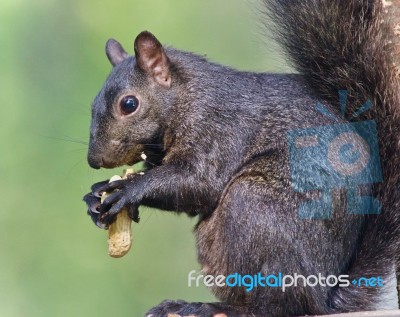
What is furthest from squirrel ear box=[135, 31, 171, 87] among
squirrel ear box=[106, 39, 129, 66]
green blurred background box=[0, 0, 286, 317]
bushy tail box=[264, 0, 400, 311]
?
green blurred background box=[0, 0, 286, 317]

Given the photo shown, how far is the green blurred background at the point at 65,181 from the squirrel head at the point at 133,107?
1.95m

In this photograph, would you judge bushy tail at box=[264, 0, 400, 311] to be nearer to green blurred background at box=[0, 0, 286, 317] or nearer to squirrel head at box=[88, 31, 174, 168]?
squirrel head at box=[88, 31, 174, 168]

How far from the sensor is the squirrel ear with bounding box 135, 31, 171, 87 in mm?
3990

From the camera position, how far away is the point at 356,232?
12.3ft

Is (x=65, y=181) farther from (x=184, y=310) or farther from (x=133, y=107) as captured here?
(x=184, y=310)

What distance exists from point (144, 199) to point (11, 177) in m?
2.67

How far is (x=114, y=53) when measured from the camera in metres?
4.47

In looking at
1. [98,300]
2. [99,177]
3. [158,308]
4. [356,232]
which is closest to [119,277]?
[98,300]

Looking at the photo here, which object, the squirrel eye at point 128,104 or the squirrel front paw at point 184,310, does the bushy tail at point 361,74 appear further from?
the squirrel eye at point 128,104

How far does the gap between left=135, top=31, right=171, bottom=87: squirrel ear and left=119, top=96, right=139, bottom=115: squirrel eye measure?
14 cm

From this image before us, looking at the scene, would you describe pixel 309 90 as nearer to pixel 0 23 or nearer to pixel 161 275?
pixel 161 275

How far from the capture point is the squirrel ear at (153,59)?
13.1 ft

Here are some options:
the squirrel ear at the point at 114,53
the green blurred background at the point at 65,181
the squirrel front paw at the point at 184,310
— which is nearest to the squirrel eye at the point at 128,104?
the squirrel ear at the point at 114,53

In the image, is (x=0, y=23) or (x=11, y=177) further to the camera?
(x=0, y=23)
